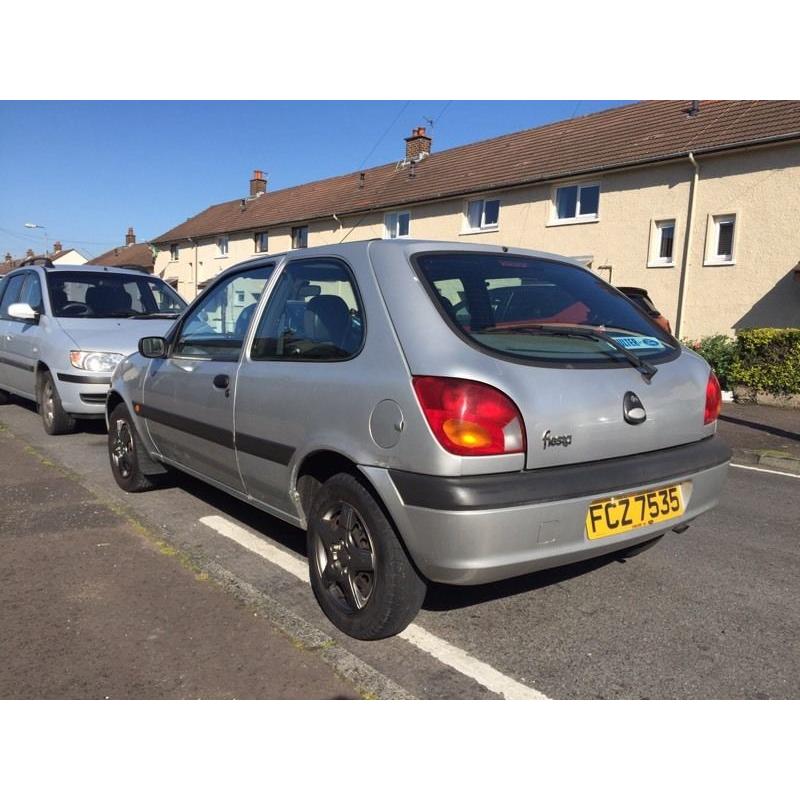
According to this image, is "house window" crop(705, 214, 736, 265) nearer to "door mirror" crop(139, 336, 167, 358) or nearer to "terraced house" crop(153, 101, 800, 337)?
"terraced house" crop(153, 101, 800, 337)

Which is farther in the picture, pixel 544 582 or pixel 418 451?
pixel 544 582

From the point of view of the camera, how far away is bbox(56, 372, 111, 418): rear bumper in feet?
22.7

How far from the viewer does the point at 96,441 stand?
728 cm

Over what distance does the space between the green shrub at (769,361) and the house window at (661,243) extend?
3.50 metres

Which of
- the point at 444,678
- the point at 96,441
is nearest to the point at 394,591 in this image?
the point at 444,678

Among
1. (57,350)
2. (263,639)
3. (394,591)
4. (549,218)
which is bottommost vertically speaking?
(263,639)

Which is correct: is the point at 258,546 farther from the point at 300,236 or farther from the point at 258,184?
the point at 258,184

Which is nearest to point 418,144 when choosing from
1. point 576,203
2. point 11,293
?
point 576,203

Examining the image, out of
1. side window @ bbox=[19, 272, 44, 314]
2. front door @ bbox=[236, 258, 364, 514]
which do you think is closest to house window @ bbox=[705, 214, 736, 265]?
side window @ bbox=[19, 272, 44, 314]

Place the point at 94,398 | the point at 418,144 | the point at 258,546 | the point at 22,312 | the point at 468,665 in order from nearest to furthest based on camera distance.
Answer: the point at 468,665, the point at 258,546, the point at 94,398, the point at 22,312, the point at 418,144

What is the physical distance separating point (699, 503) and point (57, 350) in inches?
244

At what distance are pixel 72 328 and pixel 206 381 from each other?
13.1ft

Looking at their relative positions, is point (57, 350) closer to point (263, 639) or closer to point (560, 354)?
point (263, 639)

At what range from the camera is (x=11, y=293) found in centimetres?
884
